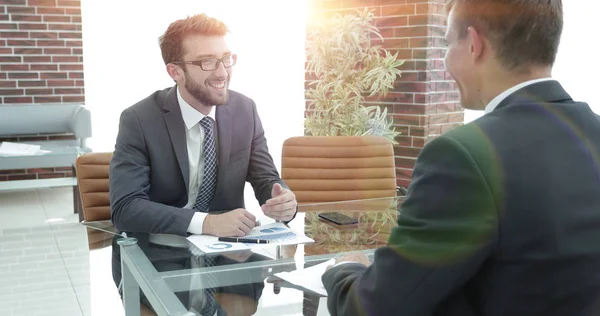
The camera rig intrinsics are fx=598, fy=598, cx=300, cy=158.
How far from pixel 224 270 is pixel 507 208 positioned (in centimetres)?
91

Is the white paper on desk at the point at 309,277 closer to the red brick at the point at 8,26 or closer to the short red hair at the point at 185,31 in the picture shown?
the short red hair at the point at 185,31

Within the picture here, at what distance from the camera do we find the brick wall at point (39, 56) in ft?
19.0

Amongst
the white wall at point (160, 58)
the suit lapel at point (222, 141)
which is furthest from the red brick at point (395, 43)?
the suit lapel at point (222, 141)

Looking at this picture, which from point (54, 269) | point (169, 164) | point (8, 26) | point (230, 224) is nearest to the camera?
point (230, 224)

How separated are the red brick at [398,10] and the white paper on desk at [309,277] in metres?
3.15

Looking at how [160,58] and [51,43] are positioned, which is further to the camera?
[160,58]

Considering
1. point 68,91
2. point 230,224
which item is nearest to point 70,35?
point 68,91

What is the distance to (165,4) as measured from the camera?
619 centimetres

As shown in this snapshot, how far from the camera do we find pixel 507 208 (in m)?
0.88

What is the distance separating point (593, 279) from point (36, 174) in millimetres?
5848

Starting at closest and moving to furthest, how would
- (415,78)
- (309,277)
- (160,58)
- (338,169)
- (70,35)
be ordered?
(309,277), (338,169), (415,78), (70,35), (160,58)

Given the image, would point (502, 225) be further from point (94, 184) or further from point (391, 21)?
point (391, 21)

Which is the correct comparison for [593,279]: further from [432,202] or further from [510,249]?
[432,202]

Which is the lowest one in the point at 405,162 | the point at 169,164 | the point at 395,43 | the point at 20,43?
the point at 405,162
